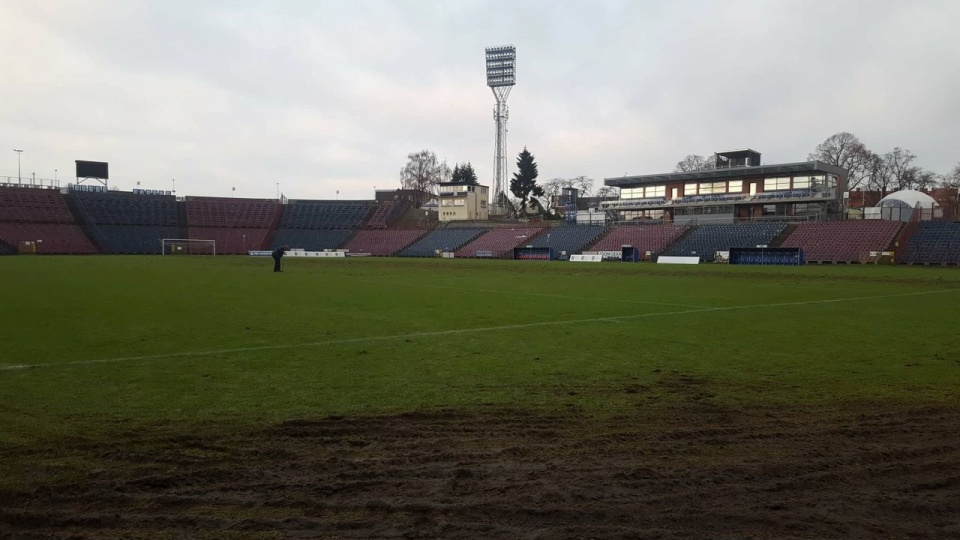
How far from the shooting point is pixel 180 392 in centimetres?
712

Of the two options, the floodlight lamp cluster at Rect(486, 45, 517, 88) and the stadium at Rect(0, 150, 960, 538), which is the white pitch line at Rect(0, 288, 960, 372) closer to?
the stadium at Rect(0, 150, 960, 538)

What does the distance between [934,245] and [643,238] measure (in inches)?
1013

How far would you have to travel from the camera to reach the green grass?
671cm

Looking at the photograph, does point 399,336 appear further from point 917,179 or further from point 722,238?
point 917,179

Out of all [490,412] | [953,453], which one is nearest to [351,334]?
[490,412]

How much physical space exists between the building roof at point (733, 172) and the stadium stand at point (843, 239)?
29.4 ft

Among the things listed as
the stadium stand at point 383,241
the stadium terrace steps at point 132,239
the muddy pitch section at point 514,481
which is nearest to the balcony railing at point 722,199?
the stadium stand at point 383,241

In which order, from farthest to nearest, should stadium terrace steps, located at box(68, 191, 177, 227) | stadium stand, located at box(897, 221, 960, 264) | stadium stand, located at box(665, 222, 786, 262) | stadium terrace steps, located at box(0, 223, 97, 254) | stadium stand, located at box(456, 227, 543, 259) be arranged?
1. stadium terrace steps, located at box(68, 191, 177, 227)
2. stadium terrace steps, located at box(0, 223, 97, 254)
3. stadium stand, located at box(456, 227, 543, 259)
4. stadium stand, located at box(665, 222, 786, 262)
5. stadium stand, located at box(897, 221, 960, 264)

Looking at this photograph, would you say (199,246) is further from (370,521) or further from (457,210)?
(370,521)

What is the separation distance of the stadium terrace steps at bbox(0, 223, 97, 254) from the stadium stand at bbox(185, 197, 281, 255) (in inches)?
562

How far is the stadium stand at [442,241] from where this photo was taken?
77.4 metres

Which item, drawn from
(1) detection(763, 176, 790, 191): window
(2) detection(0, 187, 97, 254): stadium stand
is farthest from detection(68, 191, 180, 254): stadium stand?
(1) detection(763, 176, 790, 191): window

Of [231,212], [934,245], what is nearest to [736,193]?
[934,245]

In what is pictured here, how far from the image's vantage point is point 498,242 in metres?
73.8
